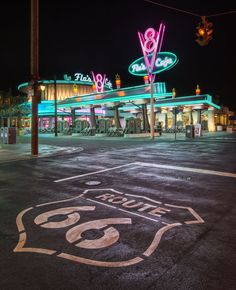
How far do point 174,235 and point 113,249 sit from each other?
101cm

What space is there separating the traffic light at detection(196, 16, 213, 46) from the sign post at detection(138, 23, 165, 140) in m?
15.0

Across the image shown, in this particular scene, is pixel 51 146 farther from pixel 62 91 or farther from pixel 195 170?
pixel 62 91

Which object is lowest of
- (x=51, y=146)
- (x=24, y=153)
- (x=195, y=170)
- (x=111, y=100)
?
(x=195, y=170)

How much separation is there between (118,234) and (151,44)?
90.6ft

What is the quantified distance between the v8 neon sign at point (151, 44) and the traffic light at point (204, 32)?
1549 cm

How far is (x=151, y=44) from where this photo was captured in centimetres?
2836

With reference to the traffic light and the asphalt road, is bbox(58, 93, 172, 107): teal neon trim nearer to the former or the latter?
the traffic light

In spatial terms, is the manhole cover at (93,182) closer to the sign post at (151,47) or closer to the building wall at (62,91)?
the sign post at (151,47)

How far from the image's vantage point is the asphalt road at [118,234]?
2.84 m

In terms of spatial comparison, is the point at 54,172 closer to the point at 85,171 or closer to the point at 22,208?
the point at 85,171

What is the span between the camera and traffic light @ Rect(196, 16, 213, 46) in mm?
12234

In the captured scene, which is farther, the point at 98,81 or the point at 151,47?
the point at 98,81

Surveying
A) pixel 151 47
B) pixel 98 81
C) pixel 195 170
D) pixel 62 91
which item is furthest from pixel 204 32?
pixel 62 91

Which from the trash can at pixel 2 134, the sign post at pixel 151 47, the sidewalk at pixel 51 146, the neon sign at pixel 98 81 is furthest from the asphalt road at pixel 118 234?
the neon sign at pixel 98 81
